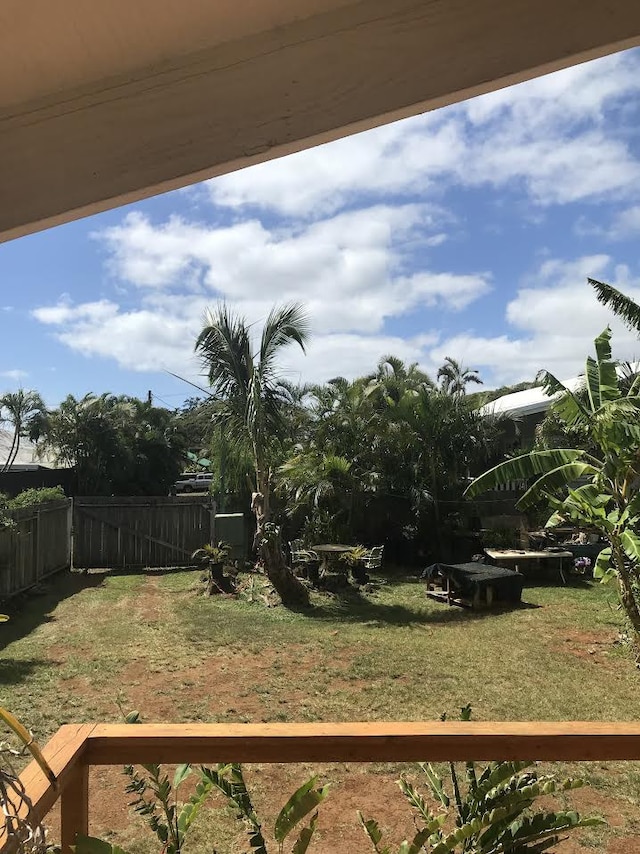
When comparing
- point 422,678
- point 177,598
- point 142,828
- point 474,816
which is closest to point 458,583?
point 422,678

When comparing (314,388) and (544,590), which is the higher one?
(314,388)

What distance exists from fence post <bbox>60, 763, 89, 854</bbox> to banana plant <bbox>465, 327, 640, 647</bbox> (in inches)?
231

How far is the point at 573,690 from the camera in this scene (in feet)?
19.9

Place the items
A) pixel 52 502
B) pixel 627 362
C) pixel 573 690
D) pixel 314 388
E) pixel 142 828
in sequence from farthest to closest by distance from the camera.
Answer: pixel 314 388 → pixel 627 362 → pixel 52 502 → pixel 573 690 → pixel 142 828

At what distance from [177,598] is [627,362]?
33.5 feet

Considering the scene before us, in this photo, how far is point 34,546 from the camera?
34.2ft

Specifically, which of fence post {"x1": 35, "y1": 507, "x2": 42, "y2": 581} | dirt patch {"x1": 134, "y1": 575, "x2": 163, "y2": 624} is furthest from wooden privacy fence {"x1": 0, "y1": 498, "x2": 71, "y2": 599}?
dirt patch {"x1": 134, "y1": 575, "x2": 163, "y2": 624}

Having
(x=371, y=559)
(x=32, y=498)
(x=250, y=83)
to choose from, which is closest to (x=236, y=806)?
(x=250, y=83)

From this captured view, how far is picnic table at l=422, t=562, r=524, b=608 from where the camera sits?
9.67 meters

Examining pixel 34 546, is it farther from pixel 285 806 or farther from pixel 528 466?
pixel 285 806

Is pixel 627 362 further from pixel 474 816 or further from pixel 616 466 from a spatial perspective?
pixel 474 816

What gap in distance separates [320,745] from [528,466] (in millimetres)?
6976

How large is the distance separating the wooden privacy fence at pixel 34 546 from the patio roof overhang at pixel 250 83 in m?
8.89

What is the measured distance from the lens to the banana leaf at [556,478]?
747cm
